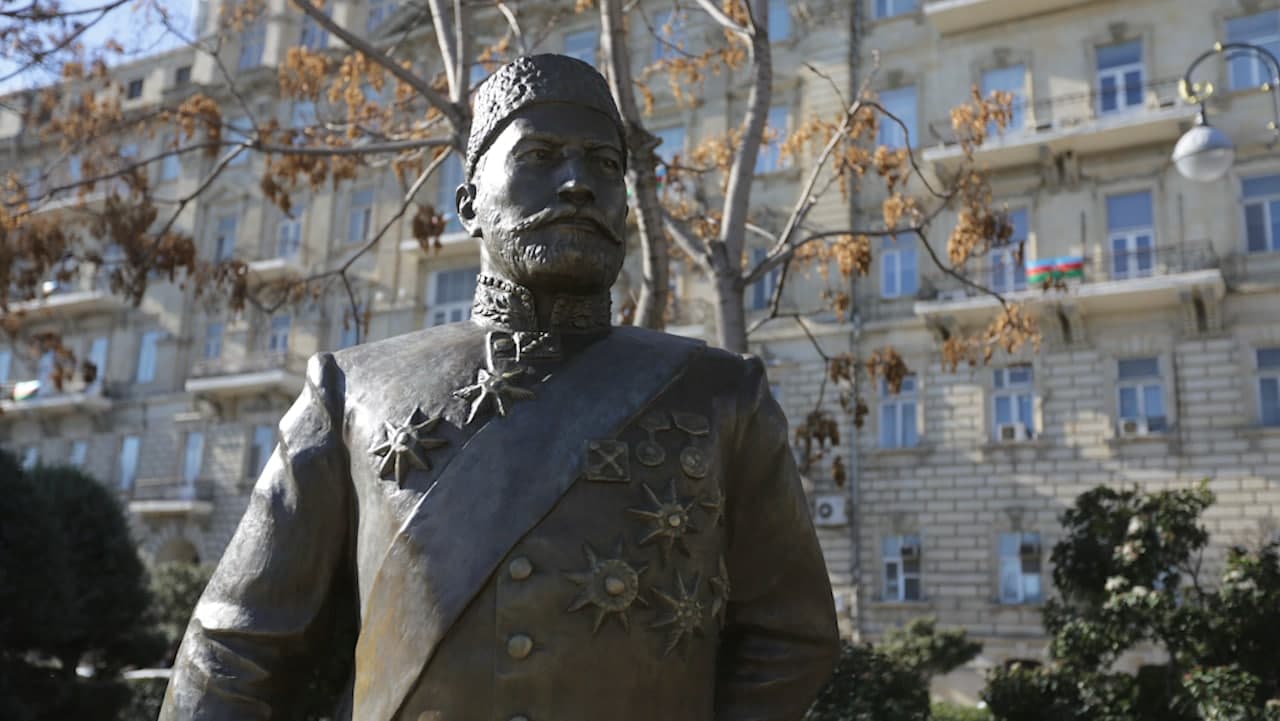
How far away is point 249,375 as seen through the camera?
2617 cm

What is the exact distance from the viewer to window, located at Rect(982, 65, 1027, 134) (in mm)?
19906

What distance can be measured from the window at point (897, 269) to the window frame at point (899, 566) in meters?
4.20

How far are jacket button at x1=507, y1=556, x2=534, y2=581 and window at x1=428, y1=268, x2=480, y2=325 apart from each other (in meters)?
22.7

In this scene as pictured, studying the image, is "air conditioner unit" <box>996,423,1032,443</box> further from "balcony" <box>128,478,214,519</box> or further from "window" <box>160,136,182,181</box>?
"window" <box>160,136,182,181</box>

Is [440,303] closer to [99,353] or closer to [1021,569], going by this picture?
[99,353]

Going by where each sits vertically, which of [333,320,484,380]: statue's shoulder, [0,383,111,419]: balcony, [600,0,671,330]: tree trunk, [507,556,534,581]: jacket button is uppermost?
[0,383,111,419]: balcony

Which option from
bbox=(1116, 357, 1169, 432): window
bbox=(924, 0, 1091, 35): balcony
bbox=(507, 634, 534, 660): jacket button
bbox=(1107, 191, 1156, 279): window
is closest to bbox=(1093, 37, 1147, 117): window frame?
bbox=(924, 0, 1091, 35): balcony

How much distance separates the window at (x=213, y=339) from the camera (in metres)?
A: 28.1

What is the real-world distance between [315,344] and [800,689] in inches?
997

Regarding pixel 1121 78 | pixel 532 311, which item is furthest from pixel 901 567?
pixel 532 311

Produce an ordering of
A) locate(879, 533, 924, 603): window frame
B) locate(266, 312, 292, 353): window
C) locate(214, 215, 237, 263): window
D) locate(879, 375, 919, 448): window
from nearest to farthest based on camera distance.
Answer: locate(879, 533, 924, 603): window frame < locate(879, 375, 919, 448): window < locate(266, 312, 292, 353): window < locate(214, 215, 237, 263): window

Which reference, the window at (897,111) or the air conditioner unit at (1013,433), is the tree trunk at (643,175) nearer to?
the air conditioner unit at (1013,433)

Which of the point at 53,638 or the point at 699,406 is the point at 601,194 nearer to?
the point at 699,406

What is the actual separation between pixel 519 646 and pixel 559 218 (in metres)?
0.69
